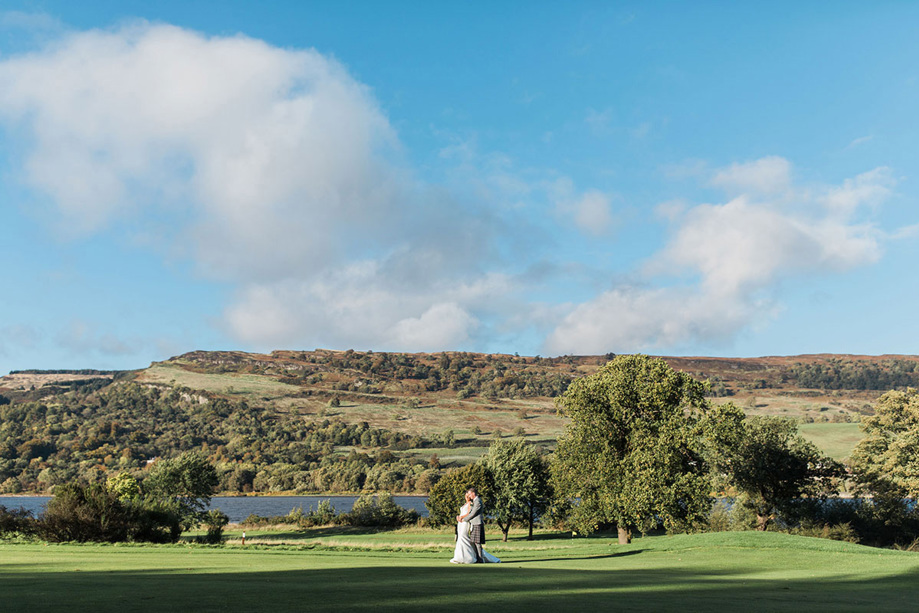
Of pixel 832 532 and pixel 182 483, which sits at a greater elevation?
pixel 182 483

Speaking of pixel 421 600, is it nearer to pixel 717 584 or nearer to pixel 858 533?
pixel 717 584

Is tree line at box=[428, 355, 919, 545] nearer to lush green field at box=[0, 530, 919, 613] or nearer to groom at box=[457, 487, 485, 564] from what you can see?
lush green field at box=[0, 530, 919, 613]

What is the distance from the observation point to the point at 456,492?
65250mm

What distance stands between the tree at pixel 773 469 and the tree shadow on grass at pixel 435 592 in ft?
144

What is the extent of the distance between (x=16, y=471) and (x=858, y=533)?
197 metres

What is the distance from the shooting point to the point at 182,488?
73750mm

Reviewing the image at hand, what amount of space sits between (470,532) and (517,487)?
145 feet

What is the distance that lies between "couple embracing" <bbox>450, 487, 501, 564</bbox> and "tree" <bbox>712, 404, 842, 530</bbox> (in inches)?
1643

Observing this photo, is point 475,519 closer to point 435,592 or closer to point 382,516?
point 435,592

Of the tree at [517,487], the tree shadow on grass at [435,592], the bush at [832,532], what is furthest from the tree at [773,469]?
the tree shadow on grass at [435,592]

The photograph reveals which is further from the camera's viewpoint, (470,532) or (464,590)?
(470,532)

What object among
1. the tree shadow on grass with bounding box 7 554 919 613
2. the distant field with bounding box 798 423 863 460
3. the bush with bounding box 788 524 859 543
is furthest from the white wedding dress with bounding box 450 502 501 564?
the distant field with bounding box 798 423 863 460

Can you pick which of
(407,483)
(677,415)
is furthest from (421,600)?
(407,483)

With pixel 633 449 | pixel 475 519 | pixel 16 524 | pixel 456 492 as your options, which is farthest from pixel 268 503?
pixel 475 519
